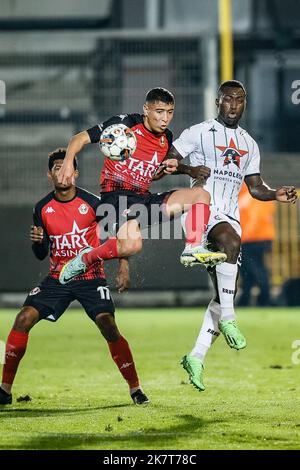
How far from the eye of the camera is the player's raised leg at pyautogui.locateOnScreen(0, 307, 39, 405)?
9523 millimetres

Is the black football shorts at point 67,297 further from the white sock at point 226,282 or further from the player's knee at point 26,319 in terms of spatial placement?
the white sock at point 226,282

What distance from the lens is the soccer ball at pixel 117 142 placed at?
9.54 m

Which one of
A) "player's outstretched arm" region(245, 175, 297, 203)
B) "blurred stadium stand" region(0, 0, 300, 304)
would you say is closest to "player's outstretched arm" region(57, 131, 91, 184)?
"player's outstretched arm" region(245, 175, 297, 203)

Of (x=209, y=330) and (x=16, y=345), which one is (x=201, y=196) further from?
(x=16, y=345)

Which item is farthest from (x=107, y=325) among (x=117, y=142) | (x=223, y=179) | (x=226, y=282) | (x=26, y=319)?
(x=223, y=179)

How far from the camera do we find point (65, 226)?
31.4 feet

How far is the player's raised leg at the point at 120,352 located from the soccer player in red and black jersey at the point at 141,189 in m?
0.44

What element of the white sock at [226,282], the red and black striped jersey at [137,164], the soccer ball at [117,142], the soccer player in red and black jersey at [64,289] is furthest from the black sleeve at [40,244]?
the white sock at [226,282]

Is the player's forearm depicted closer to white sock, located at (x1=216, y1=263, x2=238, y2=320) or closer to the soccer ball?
white sock, located at (x1=216, y1=263, x2=238, y2=320)

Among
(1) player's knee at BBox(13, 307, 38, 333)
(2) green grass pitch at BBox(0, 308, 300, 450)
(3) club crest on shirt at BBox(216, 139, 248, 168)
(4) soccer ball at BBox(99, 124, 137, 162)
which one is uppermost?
(4) soccer ball at BBox(99, 124, 137, 162)

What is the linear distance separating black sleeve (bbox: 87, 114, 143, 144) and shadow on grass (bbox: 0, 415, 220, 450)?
250 cm

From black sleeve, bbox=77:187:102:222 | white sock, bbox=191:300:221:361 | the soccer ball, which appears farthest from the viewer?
white sock, bbox=191:300:221:361

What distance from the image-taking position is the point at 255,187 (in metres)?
10.2
